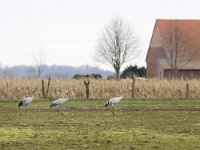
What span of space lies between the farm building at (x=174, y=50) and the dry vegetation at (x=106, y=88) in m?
24.8

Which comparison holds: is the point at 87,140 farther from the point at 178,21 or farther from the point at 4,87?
the point at 178,21

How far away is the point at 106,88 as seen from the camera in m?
51.1

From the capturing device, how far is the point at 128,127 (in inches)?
910

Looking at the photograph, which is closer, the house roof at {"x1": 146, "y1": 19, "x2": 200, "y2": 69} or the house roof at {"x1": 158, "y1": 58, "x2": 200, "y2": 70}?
the house roof at {"x1": 158, "y1": 58, "x2": 200, "y2": 70}

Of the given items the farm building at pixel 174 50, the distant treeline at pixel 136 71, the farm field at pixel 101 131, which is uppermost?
the farm building at pixel 174 50

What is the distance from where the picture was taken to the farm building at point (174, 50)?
79312 millimetres

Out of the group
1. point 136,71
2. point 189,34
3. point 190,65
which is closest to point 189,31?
point 189,34

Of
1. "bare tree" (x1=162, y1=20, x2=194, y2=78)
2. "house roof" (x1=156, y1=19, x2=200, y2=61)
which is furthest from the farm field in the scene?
"house roof" (x1=156, y1=19, x2=200, y2=61)

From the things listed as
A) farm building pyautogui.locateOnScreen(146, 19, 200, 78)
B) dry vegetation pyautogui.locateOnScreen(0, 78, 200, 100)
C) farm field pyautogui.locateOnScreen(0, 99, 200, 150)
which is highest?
farm building pyautogui.locateOnScreen(146, 19, 200, 78)

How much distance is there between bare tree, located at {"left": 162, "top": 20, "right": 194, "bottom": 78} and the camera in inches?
3103

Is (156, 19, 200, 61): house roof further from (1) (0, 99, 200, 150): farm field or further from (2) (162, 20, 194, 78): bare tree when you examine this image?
(1) (0, 99, 200, 150): farm field

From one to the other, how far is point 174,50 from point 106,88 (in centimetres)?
3051

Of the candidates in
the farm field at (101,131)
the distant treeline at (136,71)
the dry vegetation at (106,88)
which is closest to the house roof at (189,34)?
the distant treeline at (136,71)

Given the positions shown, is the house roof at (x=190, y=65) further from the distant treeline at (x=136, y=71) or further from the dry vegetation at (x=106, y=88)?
the dry vegetation at (x=106, y=88)
